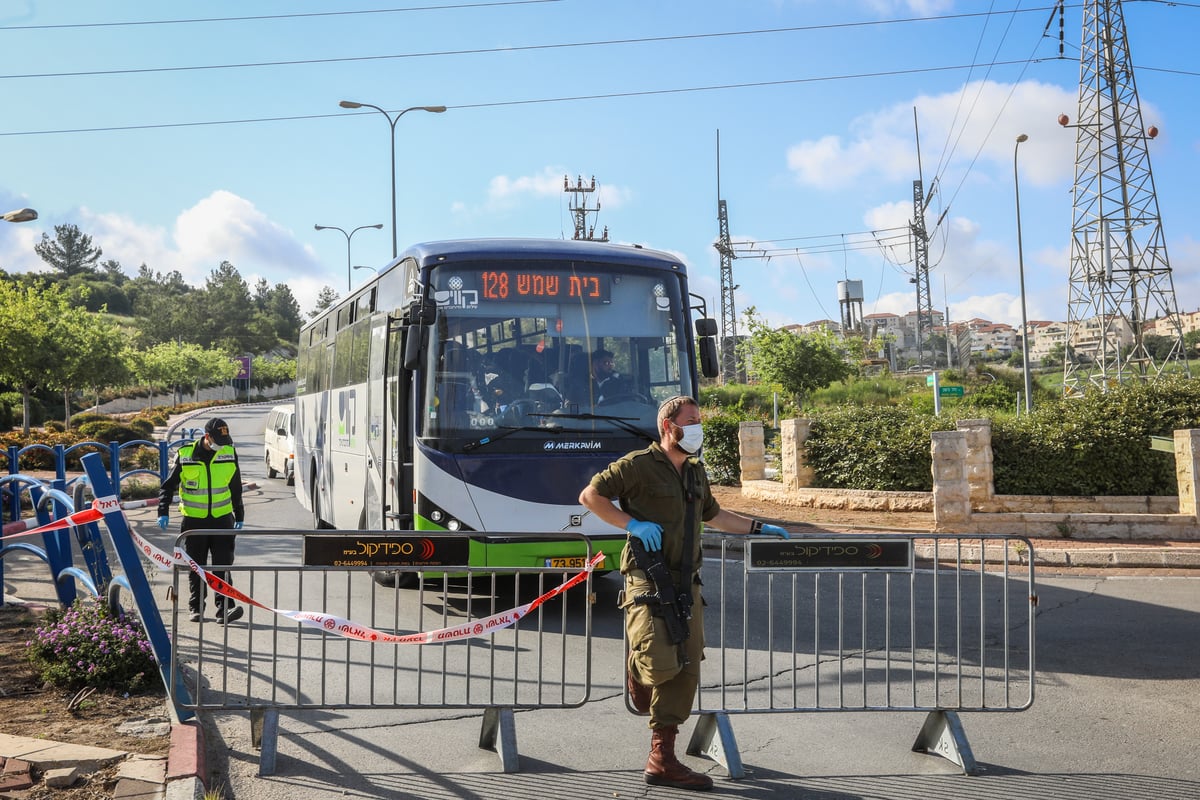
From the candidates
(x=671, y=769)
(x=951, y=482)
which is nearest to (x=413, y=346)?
(x=671, y=769)

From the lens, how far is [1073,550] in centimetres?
1302

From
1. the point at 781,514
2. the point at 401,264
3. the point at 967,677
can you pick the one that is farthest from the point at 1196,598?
the point at 401,264

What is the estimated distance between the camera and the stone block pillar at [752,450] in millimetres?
20359

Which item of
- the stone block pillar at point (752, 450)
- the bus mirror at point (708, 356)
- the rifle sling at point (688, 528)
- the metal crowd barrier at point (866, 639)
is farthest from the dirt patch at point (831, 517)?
the rifle sling at point (688, 528)

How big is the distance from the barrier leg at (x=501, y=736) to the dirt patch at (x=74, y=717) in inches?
62.3

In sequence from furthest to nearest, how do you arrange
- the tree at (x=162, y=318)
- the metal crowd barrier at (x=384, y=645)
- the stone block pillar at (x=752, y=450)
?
1. the tree at (x=162, y=318)
2. the stone block pillar at (x=752, y=450)
3. the metal crowd barrier at (x=384, y=645)

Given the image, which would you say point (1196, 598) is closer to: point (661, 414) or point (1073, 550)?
point (1073, 550)

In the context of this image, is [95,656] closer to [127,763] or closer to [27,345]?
[127,763]

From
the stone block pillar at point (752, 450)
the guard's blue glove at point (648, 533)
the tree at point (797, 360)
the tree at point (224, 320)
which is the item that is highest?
the tree at point (224, 320)

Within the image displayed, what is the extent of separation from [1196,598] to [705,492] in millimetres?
7739

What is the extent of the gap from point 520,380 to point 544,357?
0.30m

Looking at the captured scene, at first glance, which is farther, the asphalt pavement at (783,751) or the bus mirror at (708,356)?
the bus mirror at (708,356)

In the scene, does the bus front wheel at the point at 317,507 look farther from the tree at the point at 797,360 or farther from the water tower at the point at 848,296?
the water tower at the point at 848,296

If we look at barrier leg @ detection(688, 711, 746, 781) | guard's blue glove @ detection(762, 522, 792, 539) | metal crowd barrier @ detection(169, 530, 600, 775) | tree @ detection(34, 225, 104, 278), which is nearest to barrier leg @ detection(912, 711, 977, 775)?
barrier leg @ detection(688, 711, 746, 781)
